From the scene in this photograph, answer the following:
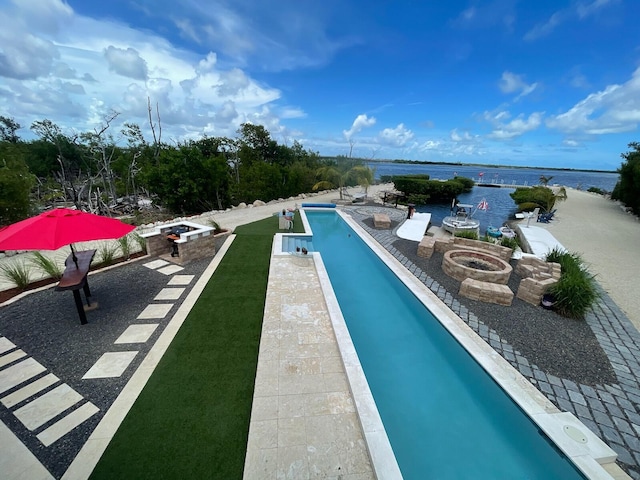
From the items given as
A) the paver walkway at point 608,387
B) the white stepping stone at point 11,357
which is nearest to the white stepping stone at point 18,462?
the white stepping stone at point 11,357

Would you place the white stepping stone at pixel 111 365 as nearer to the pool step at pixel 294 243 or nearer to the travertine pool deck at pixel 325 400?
the travertine pool deck at pixel 325 400

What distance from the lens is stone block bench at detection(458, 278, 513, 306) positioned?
623cm

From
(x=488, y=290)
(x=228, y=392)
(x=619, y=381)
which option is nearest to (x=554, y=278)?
(x=488, y=290)

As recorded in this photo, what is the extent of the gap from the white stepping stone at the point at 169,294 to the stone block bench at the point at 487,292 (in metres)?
6.85

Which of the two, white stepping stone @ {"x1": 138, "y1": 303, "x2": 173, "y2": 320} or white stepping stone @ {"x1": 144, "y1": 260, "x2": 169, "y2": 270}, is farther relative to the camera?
white stepping stone @ {"x1": 144, "y1": 260, "x2": 169, "y2": 270}

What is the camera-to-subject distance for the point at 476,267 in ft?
27.1

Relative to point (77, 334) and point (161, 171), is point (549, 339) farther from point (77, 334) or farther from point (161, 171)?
point (161, 171)

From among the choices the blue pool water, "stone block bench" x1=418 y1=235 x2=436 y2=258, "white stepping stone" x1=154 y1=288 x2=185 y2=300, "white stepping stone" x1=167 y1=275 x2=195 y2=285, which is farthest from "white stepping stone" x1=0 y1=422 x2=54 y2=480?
"stone block bench" x1=418 y1=235 x2=436 y2=258

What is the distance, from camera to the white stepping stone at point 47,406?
3135 mm

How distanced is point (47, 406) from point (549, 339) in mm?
8142

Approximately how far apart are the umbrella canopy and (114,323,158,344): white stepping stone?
1726 millimetres

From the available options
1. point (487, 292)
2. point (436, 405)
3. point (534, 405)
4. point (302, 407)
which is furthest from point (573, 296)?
point (302, 407)

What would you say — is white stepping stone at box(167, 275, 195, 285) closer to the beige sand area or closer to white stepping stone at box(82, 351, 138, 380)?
white stepping stone at box(82, 351, 138, 380)

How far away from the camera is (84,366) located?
12.9ft
